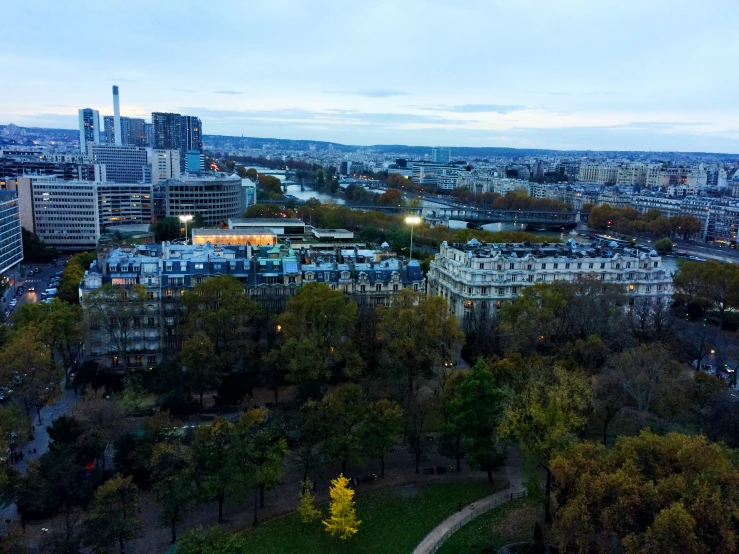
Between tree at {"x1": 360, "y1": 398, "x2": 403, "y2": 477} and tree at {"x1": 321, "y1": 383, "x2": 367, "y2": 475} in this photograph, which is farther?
tree at {"x1": 360, "y1": 398, "x2": 403, "y2": 477}

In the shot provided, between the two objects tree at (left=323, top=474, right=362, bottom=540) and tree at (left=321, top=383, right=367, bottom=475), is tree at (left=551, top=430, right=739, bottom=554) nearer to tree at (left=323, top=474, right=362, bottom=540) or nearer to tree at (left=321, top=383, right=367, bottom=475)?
tree at (left=323, top=474, right=362, bottom=540)

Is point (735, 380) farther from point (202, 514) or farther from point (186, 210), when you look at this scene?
point (186, 210)

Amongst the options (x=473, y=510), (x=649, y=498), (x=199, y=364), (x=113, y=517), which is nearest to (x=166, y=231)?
(x=199, y=364)

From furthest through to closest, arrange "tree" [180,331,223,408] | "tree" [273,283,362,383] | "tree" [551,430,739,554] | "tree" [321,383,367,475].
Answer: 1. "tree" [273,283,362,383]
2. "tree" [180,331,223,408]
3. "tree" [321,383,367,475]
4. "tree" [551,430,739,554]

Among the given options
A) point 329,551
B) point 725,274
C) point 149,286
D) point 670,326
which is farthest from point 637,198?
point 329,551

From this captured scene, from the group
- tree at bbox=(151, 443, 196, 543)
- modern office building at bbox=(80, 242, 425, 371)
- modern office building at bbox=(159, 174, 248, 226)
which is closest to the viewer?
tree at bbox=(151, 443, 196, 543)

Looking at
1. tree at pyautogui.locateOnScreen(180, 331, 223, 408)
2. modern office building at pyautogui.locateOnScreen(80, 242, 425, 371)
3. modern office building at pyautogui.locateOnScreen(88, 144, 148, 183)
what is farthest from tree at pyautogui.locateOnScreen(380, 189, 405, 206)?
tree at pyautogui.locateOnScreen(180, 331, 223, 408)

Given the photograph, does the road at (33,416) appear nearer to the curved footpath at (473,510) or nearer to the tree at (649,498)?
the curved footpath at (473,510)
